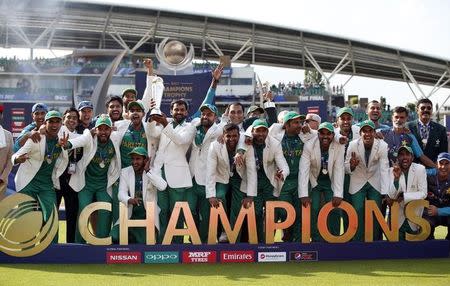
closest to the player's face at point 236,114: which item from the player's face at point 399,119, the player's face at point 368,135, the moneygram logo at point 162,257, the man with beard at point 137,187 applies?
the man with beard at point 137,187

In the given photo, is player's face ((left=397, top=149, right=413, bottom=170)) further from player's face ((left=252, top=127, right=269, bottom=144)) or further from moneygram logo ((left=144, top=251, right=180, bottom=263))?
moneygram logo ((left=144, top=251, right=180, bottom=263))

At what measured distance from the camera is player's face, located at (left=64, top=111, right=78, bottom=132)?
27.4 feet

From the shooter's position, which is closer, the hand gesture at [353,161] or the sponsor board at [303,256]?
the sponsor board at [303,256]

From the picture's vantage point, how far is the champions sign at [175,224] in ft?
24.2

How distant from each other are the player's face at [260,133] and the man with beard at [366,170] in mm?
1186

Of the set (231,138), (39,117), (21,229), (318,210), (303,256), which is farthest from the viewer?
(39,117)

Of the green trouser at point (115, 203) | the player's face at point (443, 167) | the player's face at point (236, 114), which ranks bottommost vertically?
the green trouser at point (115, 203)

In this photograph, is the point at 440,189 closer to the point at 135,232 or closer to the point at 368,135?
the point at 368,135

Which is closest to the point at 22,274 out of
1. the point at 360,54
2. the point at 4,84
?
the point at 360,54

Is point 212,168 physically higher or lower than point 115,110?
lower

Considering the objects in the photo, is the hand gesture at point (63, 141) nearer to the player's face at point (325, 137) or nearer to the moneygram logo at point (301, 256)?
the moneygram logo at point (301, 256)

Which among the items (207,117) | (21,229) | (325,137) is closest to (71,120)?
(21,229)

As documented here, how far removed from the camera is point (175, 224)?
7.55m

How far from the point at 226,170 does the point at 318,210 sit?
1.31 metres
